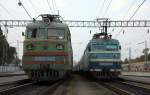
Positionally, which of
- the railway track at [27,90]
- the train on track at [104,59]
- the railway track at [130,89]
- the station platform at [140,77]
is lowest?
the station platform at [140,77]

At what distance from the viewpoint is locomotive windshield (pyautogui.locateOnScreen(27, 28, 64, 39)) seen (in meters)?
20.5

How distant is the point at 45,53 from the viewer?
19.8 m

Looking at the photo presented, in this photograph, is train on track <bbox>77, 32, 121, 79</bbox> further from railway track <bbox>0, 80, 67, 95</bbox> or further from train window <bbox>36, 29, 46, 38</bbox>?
railway track <bbox>0, 80, 67, 95</bbox>

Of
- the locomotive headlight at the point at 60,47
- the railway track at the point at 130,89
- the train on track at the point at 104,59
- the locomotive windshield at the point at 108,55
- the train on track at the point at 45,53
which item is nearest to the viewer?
the railway track at the point at 130,89

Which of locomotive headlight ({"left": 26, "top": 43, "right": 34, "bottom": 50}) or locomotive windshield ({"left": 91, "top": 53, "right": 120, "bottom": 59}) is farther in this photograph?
locomotive windshield ({"left": 91, "top": 53, "right": 120, "bottom": 59})

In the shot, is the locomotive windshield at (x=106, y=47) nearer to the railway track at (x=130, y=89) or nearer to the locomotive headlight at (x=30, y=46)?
the railway track at (x=130, y=89)

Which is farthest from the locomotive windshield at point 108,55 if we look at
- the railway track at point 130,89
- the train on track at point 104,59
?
the railway track at point 130,89

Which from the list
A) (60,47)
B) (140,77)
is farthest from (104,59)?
(140,77)

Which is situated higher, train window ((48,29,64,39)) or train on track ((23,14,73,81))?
train window ((48,29,64,39))

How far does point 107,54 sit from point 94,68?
150cm

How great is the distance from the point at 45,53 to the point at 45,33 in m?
1.50

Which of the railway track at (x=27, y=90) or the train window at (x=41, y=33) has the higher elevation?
the train window at (x=41, y=33)

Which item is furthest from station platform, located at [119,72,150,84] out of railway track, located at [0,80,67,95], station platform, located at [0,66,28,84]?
railway track, located at [0,80,67,95]

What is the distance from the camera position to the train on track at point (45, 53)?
19.6m
